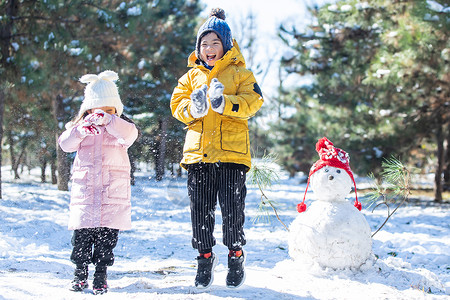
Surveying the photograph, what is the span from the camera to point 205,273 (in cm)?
294

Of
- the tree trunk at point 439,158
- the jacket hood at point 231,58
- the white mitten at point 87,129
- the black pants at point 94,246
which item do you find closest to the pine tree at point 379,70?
the tree trunk at point 439,158

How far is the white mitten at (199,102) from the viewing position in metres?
2.70

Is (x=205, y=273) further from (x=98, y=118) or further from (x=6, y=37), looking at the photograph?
(x=6, y=37)

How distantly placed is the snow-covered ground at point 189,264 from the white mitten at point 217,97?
46.7 inches

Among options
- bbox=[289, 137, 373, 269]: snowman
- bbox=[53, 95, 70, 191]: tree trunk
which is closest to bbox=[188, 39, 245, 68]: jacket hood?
bbox=[289, 137, 373, 269]: snowman

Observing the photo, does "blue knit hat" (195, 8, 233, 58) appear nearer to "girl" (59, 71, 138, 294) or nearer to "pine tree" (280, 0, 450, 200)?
"girl" (59, 71, 138, 294)

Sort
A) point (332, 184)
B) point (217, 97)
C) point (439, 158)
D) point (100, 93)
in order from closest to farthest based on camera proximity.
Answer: point (217, 97) → point (100, 93) → point (332, 184) → point (439, 158)

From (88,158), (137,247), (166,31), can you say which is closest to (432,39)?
(137,247)

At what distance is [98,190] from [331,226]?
1779 mm

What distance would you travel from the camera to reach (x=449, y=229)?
7.08 meters

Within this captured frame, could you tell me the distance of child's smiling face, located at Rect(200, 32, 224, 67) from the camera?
121 inches

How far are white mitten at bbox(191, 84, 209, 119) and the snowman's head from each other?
4.20 ft

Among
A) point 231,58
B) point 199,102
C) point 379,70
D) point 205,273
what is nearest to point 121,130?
point 199,102

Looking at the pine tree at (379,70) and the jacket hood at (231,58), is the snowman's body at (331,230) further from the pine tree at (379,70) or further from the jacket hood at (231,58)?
the pine tree at (379,70)
